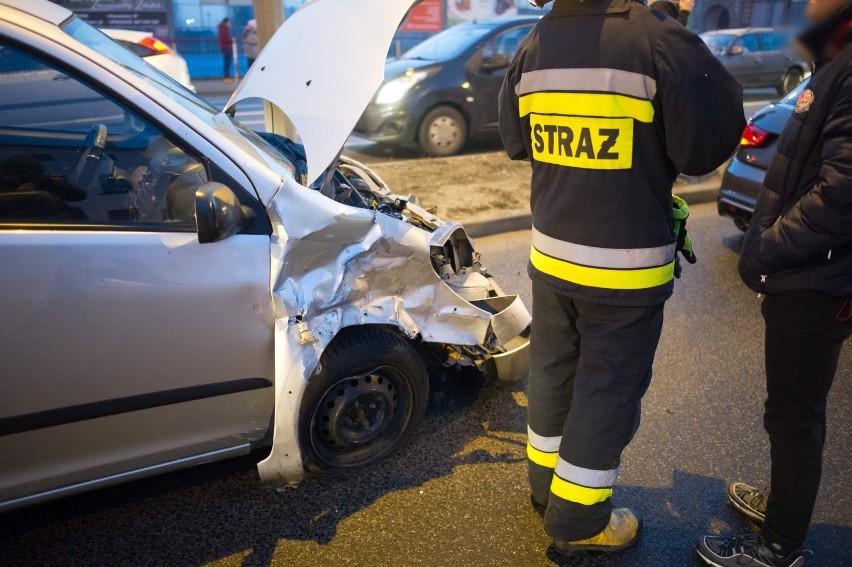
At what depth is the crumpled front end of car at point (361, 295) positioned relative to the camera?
2.42 meters

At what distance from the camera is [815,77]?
196 centimetres

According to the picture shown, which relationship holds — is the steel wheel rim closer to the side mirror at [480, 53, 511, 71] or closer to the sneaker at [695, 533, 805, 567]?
the sneaker at [695, 533, 805, 567]

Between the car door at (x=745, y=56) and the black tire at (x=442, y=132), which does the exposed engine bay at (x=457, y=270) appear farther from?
the car door at (x=745, y=56)

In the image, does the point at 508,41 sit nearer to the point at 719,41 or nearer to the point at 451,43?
the point at 451,43

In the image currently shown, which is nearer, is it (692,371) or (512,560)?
(512,560)

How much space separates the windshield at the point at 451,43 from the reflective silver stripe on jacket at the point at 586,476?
6.98 meters

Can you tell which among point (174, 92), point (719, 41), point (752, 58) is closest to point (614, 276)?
point (174, 92)

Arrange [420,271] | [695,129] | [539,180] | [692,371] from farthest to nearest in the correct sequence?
[692,371]
[420,271]
[539,180]
[695,129]

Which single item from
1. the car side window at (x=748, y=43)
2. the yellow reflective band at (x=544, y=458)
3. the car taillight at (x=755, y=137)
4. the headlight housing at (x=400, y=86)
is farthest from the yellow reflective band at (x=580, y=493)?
the car side window at (x=748, y=43)

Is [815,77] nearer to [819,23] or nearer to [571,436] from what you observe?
[819,23]

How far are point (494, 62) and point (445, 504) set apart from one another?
688 centimetres

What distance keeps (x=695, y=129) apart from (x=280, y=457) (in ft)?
5.76

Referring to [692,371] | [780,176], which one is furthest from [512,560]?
[692,371]

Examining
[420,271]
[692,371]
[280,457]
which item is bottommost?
[692,371]
